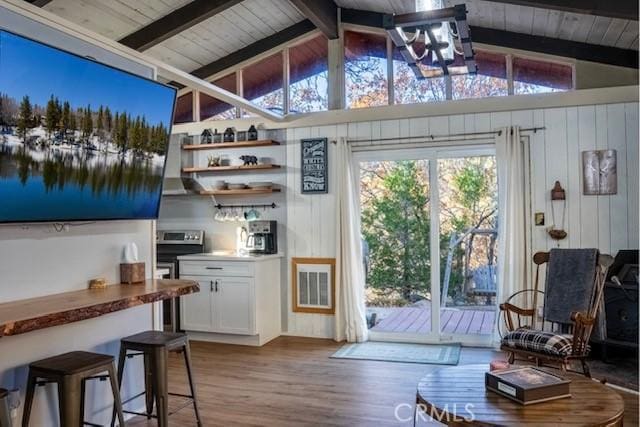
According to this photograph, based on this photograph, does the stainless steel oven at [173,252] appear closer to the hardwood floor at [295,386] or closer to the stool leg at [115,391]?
the hardwood floor at [295,386]

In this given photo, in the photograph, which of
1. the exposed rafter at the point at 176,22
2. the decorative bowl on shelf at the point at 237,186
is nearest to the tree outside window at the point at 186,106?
the decorative bowl on shelf at the point at 237,186

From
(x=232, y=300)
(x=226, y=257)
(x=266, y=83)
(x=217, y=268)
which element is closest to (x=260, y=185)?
(x=226, y=257)

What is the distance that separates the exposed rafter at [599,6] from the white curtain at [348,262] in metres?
2.36

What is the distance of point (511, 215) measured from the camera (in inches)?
183

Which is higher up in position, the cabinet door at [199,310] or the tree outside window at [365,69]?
the tree outside window at [365,69]

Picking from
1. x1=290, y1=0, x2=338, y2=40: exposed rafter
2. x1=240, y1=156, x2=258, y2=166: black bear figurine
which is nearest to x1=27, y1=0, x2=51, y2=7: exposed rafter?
x1=290, y1=0, x2=338, y2=40: exposed rafter

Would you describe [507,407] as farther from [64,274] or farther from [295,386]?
[64,274]

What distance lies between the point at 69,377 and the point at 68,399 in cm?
10

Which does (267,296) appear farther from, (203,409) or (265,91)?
(265,91)

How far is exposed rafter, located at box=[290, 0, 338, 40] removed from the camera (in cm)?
457

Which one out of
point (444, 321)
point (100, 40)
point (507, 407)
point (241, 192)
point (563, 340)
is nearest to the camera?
point (507, 407)

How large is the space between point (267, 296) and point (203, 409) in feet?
6.37

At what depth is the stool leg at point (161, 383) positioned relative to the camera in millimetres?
2678

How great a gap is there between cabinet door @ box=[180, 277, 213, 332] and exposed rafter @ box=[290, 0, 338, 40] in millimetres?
2794
